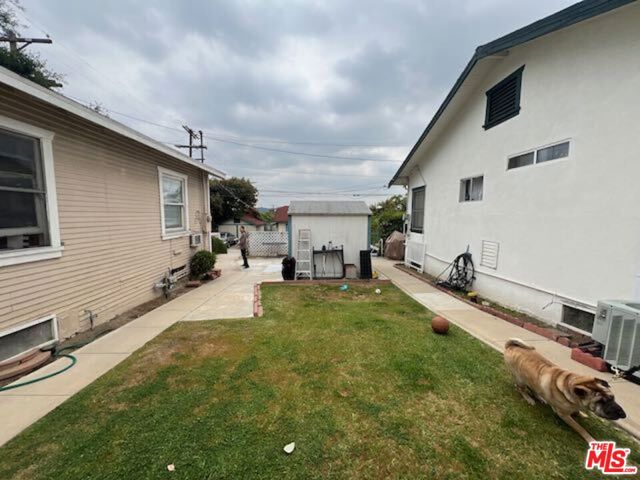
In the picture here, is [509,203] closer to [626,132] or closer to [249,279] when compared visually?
[626,132]

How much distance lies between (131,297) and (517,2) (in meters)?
10.4

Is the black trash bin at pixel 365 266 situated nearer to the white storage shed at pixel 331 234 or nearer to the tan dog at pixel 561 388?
the white storage shed at pixel 331 234

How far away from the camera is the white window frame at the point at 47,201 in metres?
3.09

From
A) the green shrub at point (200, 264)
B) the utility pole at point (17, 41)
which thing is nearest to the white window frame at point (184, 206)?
the green shrub at point (200, 264)

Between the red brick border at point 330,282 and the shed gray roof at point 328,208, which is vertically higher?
the shed gray roof at point 328,208

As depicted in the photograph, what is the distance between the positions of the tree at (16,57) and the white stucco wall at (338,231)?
14767 millimetres

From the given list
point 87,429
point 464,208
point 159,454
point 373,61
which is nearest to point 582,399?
point 159,454

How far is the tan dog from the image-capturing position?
73.4 inches

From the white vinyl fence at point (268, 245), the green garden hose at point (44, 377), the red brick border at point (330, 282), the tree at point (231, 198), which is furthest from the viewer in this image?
the tree at point (231, 198)

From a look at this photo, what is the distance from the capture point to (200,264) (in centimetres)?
743

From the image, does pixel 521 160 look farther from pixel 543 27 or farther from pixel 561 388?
pixel 561 388

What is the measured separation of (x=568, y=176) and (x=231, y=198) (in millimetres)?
32167

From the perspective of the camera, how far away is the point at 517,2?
5609 millimetres

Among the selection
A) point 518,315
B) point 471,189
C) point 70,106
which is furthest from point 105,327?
point 471,189
